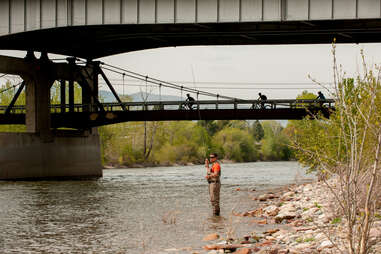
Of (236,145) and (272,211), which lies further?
(236,145)

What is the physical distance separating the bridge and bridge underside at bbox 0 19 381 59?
68 millimetres

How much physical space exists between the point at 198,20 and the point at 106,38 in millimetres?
10825

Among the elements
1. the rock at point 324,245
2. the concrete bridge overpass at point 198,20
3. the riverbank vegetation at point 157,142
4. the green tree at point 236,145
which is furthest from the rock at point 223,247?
the green tree at point 236,145

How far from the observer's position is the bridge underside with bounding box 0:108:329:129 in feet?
158

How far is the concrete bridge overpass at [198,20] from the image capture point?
115 ft

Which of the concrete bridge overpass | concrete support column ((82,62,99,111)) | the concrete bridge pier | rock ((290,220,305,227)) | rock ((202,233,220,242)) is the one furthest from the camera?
concrete support column ((82,62,99,111))

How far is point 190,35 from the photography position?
42.5m

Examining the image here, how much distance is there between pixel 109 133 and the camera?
266 ft

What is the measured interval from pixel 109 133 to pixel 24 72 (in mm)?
32490

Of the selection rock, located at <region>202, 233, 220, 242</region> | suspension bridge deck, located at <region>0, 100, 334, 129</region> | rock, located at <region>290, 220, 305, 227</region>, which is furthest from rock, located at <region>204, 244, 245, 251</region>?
Result: suspension bridge deck, located at <region>0, 100, 334, 129</region>

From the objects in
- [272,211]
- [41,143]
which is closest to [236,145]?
[41,143]

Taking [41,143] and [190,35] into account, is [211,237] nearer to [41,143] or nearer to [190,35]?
[190,35]

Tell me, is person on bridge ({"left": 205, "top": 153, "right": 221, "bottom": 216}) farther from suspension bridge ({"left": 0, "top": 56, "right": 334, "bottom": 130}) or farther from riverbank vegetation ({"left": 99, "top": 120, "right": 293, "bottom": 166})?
riverbank vegetation ({"left": 99, "top": 120, "right": 293, "bottom": 166})

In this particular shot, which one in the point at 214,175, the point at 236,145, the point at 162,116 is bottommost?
the point at 236,145
